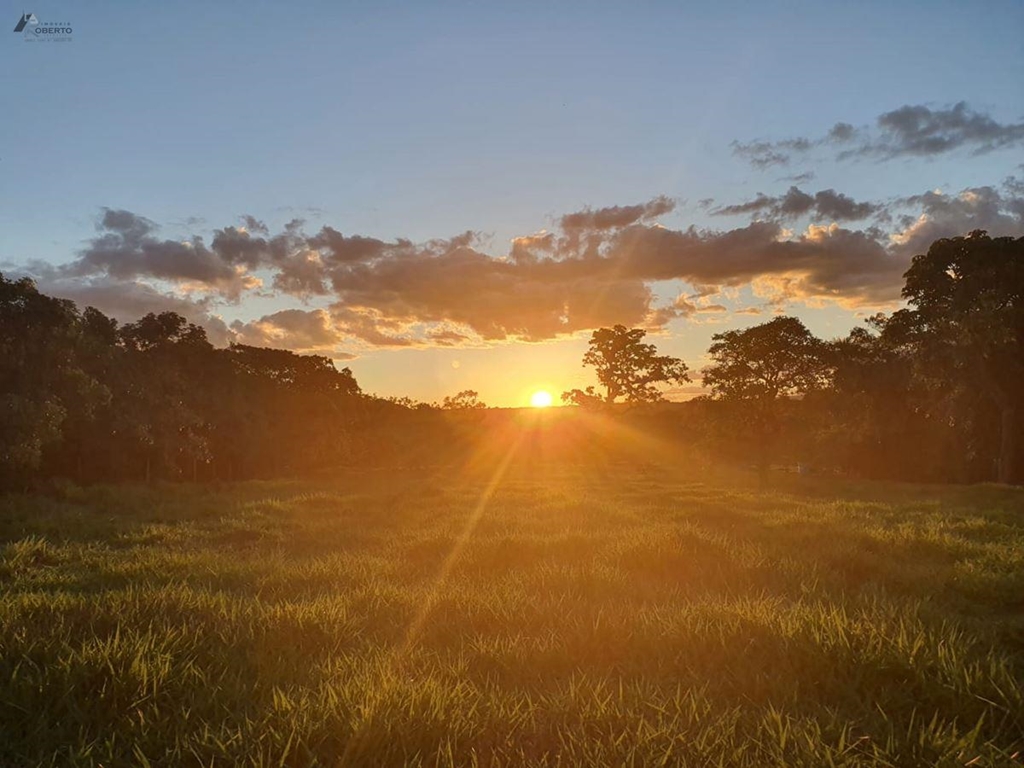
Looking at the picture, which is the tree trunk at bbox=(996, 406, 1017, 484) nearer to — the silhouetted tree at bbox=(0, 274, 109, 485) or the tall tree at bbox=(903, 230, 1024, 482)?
the tall tree at bbox=(903, 230, 1024, 482)

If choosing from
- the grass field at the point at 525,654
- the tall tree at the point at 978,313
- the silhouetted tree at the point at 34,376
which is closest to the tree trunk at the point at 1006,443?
the tall tree at the point at 978,313

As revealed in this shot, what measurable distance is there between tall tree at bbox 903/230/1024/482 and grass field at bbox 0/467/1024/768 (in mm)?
Result: 20024

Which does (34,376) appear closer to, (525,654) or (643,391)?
(525,654)

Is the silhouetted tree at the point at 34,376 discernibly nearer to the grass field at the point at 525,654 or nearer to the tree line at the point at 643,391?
the tree line at the point at 643,391

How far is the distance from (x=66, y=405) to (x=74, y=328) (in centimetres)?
317

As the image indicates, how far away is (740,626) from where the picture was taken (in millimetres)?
6141

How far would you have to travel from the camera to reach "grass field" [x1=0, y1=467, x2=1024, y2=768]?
398 centimetres

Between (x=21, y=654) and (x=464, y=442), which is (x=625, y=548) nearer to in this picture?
(x=21, y=654)

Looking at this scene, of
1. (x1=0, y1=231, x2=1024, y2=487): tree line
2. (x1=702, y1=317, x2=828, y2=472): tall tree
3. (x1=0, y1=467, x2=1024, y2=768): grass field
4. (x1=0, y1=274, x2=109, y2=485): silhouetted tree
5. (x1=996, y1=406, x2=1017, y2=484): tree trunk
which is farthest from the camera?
(x1=702, y1=317, x2=828, y2=472): tall tree

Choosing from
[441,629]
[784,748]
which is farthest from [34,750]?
[784,748]

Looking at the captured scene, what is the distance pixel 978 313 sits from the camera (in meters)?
27.6

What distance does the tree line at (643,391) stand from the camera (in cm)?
2620

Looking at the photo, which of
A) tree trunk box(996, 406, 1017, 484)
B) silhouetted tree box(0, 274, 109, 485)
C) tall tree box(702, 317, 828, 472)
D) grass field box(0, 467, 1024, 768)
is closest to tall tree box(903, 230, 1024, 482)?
tree trunk box(996, 406, 1017, 484)

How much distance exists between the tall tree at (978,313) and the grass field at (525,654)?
20.0 meters
